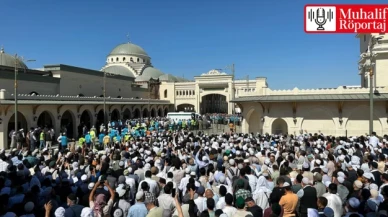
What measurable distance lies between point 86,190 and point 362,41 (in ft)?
105

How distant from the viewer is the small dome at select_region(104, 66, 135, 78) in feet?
193

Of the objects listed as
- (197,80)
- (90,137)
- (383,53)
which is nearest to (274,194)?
(90,137)

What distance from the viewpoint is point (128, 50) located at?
66.2 meters

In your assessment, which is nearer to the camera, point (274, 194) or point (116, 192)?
point (274, 194)

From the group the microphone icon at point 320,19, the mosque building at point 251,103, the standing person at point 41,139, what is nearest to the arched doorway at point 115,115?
the mosque building at point 251,103

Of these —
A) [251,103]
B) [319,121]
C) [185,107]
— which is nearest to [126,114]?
[185,107]

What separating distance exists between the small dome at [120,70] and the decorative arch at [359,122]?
45.4 meters

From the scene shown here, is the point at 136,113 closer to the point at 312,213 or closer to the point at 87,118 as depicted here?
the point at 87,118

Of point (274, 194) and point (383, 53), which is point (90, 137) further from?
point (383, 53)

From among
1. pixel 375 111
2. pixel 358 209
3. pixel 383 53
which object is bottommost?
pixel 358 209

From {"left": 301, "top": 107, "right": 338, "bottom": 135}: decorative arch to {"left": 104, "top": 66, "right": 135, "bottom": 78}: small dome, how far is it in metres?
43.0

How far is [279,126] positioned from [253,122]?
2.72 metres

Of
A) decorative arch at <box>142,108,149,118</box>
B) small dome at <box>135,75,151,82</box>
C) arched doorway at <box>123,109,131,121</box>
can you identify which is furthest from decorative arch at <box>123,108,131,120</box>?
small dome at <box>135,75,151,82</box>

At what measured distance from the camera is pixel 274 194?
5867mm
